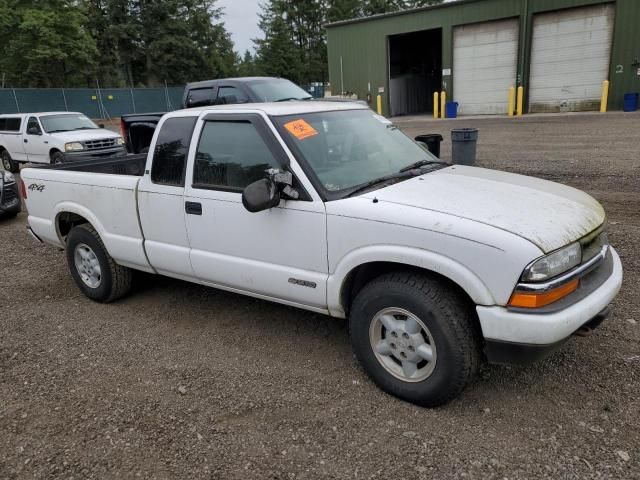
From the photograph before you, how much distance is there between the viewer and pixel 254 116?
3.67 m

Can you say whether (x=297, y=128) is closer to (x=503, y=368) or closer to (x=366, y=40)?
(x=503, y=368)

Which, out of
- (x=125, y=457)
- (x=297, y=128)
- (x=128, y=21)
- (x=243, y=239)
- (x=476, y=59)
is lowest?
(x=125, y=457)

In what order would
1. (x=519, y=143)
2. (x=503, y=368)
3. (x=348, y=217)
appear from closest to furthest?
(x=348, y=217)
(x=503, y=368)
(x=519, y=143)

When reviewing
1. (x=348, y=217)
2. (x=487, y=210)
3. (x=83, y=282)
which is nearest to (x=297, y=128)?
(x=348, y=217)

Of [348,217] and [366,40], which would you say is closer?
[348,217]

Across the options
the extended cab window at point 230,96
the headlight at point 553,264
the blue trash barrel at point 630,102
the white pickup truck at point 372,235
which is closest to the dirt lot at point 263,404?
the white pickup truck at point 372,235

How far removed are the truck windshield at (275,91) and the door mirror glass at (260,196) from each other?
741 cm

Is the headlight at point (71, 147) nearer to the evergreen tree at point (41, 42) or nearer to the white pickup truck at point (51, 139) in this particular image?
the white pickup truck at point (51, 139)

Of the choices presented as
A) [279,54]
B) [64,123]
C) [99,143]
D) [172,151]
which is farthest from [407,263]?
[279,54]

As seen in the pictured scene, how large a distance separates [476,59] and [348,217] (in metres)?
24.7

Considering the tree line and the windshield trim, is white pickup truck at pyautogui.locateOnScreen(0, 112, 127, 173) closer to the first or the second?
the windshield trim

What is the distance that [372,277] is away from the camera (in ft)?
10.8

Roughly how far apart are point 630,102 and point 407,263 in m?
23.2

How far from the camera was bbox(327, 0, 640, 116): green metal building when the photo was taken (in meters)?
21.7
